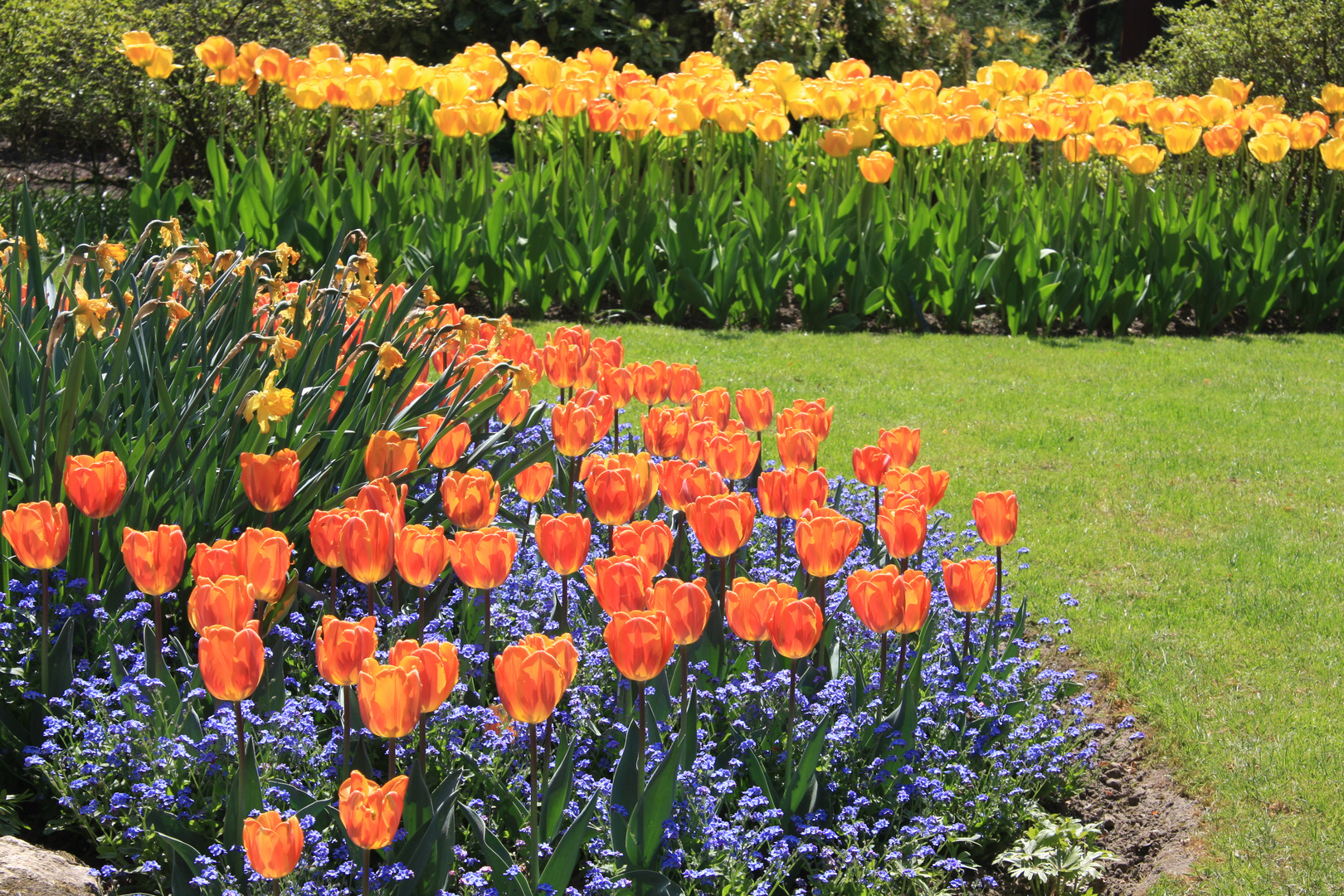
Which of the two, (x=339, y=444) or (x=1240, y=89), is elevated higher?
(x=1240, y=89)

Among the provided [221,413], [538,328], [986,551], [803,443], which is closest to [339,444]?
[221,413]

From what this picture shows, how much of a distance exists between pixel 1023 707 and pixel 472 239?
437cm

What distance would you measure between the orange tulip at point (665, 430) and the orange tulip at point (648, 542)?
764 mm

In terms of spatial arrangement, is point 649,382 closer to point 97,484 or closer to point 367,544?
point 367,544

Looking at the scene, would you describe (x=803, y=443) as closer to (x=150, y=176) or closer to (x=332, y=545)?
(x=332, y=545)

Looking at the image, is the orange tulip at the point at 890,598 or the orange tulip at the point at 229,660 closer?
the orange tulip at the point at 229,660

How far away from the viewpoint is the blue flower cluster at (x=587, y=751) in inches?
91.5

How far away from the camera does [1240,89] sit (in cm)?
755

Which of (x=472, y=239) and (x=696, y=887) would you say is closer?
(x=696, y=887)

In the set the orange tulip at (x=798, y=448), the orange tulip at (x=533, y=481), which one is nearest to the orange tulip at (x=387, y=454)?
the orange tulip at (x=533, y=481)

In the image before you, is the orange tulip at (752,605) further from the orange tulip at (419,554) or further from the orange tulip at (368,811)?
the orange tulip at (368,811)

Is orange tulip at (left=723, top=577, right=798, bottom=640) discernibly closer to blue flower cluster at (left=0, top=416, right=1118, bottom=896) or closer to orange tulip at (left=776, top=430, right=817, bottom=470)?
blue flower cluster at (left=0, top=416, right=1118, bottom=896)

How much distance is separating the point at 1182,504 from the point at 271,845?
3.93 meters

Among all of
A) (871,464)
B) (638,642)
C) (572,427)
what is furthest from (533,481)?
(638,642)
